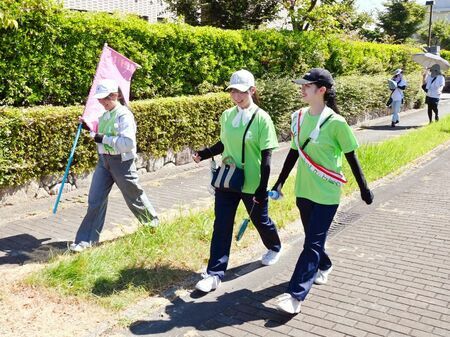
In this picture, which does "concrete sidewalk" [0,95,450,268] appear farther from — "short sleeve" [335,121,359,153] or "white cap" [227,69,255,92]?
"short sleeve" [335,121,359,153]

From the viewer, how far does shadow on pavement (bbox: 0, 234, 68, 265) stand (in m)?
5.04

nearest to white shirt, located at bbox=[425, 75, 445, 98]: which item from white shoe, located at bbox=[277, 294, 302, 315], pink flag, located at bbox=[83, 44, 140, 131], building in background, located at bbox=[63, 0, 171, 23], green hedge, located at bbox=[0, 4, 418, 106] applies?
green hedge, located at bbox=[0, 4, 418, 106]

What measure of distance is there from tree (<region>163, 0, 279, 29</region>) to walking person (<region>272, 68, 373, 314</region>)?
1268 cm

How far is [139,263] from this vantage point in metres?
4.70

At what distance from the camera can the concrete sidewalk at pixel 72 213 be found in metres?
5.46

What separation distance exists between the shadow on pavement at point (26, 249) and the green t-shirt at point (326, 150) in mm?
2722

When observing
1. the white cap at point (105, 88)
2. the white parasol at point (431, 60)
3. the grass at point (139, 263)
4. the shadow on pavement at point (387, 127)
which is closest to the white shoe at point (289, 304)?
the grass at point (139, 263)

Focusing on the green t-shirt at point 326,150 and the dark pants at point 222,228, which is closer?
the green t-shirt at point 326,150

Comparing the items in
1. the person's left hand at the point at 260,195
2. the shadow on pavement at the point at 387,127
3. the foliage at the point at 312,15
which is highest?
the foliage at the point at 312,15

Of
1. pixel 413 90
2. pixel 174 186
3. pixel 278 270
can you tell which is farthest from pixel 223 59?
pixel 413 90

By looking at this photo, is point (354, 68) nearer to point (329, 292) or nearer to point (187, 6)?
point (187, 6)

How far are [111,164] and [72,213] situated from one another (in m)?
1.90

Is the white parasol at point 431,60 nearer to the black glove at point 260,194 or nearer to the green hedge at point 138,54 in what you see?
the green hedge at point 138,54

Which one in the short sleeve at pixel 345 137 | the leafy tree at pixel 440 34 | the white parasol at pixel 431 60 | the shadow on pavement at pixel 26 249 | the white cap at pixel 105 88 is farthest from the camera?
the leafy tree at pixel 440 34
